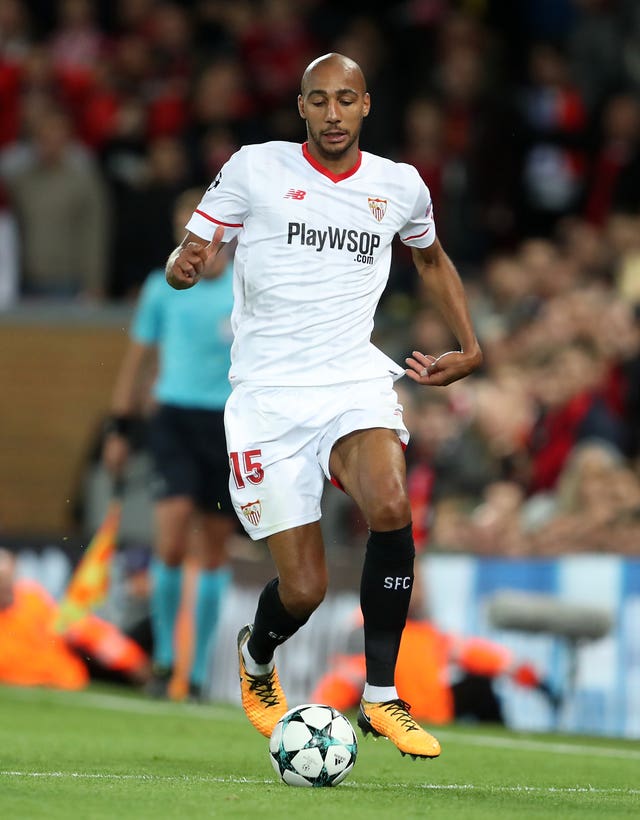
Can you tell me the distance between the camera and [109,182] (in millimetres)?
15781

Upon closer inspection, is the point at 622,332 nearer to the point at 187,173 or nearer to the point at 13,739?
the point at 187,173

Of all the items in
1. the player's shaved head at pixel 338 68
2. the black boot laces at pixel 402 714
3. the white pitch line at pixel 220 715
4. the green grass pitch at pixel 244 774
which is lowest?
the white pitch line at pixel 220 715

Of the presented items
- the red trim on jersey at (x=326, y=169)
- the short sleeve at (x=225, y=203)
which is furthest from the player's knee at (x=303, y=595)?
the red trim on jersey at (x=326, y=169)

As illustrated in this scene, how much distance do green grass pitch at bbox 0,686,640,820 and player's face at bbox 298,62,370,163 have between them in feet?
7.49

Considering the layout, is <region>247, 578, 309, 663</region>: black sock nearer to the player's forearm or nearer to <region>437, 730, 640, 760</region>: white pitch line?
the player's forearm

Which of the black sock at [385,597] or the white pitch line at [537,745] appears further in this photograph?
the white pitch line at [537,745]

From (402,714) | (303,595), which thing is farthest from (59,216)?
(402,714)

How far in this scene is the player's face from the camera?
6.42m

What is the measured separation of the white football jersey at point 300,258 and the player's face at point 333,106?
0.46 feet

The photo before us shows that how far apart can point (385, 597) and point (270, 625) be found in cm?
56

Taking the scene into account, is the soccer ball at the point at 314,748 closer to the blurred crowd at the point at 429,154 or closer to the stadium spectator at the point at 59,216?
the blurred crowd at the point at 429,154

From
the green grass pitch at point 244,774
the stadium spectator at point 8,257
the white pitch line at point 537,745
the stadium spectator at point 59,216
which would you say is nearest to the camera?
the green grass pitch at point 244,774

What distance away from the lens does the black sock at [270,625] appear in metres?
6.60

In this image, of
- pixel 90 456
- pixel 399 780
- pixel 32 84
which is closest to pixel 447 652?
pixel 399 780
